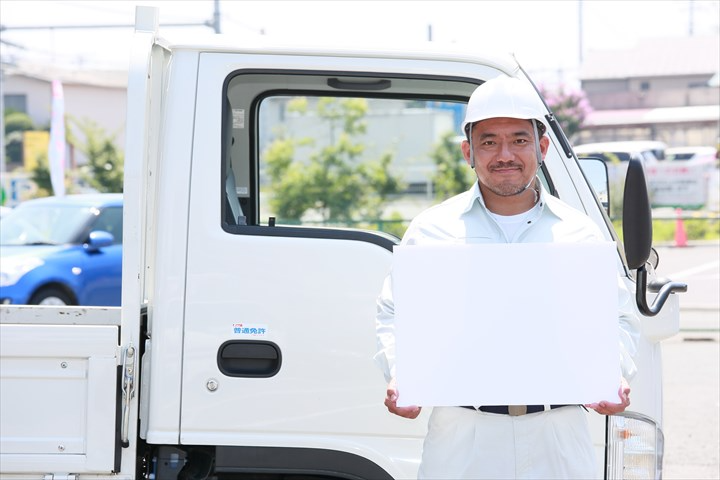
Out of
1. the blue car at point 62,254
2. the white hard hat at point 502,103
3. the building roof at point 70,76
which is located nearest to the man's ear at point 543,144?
the white hard hat at point 502,103

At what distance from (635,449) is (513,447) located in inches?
33.1

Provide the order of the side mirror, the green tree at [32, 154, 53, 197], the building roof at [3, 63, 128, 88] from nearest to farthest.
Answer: the side mirror
the green tree at [32, 154, 53, 197]
the building roof at [3, 63, 128, 88]

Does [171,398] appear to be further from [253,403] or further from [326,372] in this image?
[326,372]

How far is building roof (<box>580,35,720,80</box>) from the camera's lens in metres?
62.3

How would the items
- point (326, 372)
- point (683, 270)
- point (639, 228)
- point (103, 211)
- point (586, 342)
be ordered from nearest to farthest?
point (586, 342)
point (639, 228)
point (326, 372)
point (103, 211)
point (683, 270)

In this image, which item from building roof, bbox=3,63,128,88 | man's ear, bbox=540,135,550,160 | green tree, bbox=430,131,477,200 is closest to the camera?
man's ear, bbox=540,135,550,160

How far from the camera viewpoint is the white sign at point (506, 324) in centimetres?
244

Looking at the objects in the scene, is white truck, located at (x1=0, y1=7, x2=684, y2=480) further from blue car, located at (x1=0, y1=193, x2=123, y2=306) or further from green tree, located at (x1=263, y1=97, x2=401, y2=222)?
green tree, located at (x1=263, y1=97, x2=401, y2=222)

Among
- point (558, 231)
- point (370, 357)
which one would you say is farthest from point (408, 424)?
point (558, 231)

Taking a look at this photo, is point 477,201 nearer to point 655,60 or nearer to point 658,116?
point 658,116

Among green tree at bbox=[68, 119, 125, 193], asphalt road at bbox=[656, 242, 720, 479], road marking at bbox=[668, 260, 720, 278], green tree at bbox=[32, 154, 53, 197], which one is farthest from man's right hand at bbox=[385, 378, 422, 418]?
→ green tree at bbox=[32, 154, 53, 197]

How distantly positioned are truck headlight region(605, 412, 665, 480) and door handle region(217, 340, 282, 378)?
1.14 m

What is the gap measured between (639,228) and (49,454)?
6.51 ft

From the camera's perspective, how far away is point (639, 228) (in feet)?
9.76
